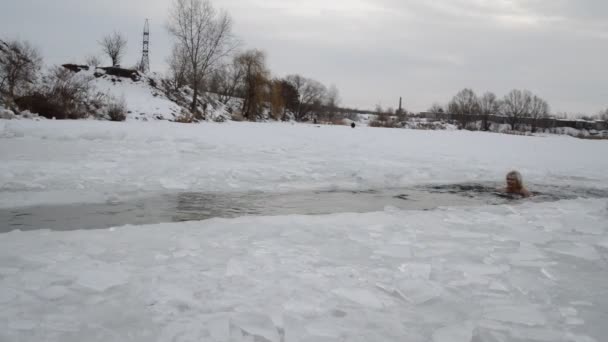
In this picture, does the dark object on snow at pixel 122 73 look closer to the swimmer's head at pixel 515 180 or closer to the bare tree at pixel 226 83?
the bare tree at pixel 226 83

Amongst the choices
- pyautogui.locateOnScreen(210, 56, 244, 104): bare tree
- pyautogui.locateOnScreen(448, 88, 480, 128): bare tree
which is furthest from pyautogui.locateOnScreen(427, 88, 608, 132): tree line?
pyautogui.locateOnScreen(210, 56, 244, 104): bare tree

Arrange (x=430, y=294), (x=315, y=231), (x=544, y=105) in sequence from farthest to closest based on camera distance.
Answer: (x=544, y=105) → (x=315, y=231) → (x=430, y=294)

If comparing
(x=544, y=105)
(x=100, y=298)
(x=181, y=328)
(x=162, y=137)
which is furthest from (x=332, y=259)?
(x=544, y=105)

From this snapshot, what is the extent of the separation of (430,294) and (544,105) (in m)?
76.4

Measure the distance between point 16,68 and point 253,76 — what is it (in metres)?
20.2

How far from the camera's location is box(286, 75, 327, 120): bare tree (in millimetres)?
62062

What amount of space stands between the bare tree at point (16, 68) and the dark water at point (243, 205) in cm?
1650

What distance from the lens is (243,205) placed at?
390cm

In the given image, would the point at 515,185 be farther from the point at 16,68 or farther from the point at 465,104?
the point at 465,104

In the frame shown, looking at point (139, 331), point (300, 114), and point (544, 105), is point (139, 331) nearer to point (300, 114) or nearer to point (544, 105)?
point (300, 114)

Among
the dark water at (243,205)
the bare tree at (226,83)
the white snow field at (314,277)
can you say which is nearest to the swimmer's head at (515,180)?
the dark water at (243,205)

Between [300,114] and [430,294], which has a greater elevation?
[300,114]

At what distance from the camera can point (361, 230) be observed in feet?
9.66

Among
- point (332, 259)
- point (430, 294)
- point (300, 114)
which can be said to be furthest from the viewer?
point (300, 114)
